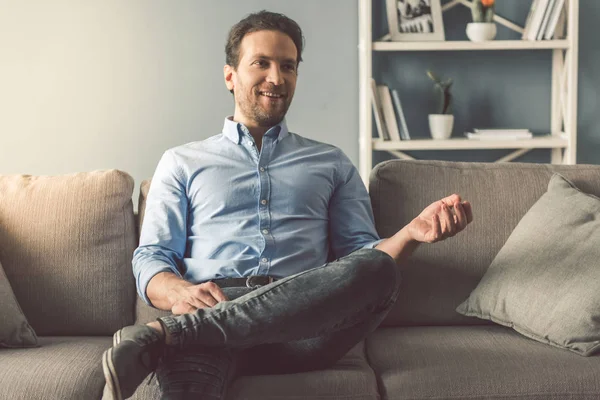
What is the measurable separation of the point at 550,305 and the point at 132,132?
2.21m

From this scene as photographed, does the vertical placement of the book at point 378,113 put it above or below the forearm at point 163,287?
above

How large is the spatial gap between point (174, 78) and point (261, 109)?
1.46 metres

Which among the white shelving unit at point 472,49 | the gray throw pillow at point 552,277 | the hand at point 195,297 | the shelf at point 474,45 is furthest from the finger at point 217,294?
the shelf at point 474,45

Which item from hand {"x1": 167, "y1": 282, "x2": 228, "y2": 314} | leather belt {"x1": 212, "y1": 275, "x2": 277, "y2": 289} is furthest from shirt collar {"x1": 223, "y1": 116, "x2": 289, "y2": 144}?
hand {"x1": 167, "y1": 282, "x2": 228, "y2": 314}

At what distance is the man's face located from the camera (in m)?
2.13

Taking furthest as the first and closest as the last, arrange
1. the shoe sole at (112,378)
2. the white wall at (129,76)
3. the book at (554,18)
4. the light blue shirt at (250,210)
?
the white wall at (129,76)
the book at (554,18)
the light blue shirt at (250,210)
the shoe sole at (112,378)

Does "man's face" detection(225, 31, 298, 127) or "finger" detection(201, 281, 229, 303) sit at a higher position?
"man's face" detection(225, 31, 298, 127)

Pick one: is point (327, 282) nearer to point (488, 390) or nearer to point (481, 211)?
point (488, 390)

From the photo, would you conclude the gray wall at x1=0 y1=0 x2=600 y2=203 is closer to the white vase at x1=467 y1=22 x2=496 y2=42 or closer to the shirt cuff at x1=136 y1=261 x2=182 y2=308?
the white vase at x1=467 y1=22 x2=496 y2=42

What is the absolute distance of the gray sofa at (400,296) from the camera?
163cm

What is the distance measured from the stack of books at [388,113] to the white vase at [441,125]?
0.38 feet

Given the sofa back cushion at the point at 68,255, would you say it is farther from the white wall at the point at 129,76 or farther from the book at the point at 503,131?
the book at the point at 503,131

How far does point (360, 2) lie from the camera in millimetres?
3447

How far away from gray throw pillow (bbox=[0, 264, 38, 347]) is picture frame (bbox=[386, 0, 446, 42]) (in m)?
2.07
